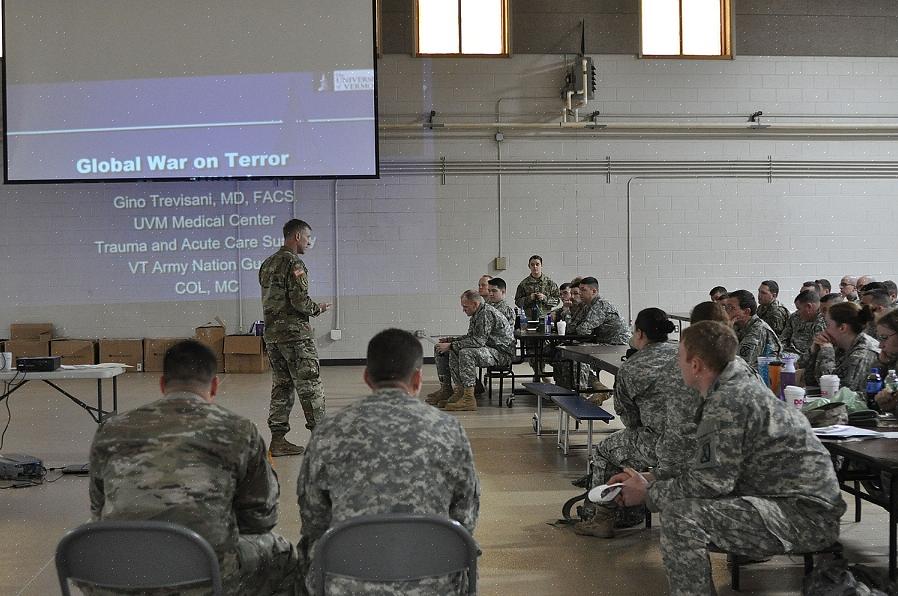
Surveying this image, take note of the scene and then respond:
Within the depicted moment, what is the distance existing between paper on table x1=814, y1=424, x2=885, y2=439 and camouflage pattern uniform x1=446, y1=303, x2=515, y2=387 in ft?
16.1

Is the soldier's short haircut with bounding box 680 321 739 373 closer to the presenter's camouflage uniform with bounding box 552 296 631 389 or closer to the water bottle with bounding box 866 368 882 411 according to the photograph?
the water bottle with bounding box 866 368 882 411

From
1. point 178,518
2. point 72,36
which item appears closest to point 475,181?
point 72,36

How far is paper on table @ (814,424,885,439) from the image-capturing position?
330 centimetres

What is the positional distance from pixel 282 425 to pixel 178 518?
4015mm

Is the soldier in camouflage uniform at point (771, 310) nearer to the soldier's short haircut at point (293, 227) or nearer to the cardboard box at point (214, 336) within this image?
the soldier's short haircut at point (293, 227)

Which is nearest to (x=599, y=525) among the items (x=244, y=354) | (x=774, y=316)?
(x=774, y=316)

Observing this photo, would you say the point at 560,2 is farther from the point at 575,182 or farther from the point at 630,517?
the point at 630,517

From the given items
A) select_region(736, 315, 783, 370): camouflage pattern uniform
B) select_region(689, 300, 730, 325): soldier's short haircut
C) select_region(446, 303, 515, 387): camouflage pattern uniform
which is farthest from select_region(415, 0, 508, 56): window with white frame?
select_region(689, 300, 730, 325): soldier's short haircut

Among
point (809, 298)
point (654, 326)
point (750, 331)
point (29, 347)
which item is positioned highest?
point (809, 298)

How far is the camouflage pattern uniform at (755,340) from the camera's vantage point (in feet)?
19.7

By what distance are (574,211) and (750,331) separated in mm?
5773

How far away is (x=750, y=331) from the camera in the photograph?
6.14 meters

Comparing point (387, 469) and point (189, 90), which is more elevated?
point (189, 90)

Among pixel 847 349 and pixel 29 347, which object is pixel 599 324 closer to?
pixel 847 349
